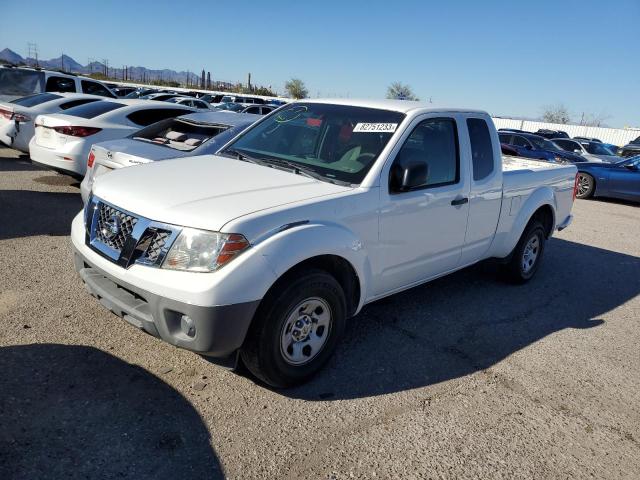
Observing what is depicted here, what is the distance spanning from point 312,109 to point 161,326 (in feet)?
8.05

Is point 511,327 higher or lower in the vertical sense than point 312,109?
lower

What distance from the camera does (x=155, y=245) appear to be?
299 centimetres

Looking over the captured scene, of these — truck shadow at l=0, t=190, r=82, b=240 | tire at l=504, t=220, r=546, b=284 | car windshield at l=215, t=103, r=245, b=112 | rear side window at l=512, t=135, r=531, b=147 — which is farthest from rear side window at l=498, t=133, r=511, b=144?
truck shadow at l=0, t=190, r=82, b=240

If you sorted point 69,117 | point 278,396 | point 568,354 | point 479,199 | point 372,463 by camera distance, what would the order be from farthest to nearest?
A: point 69,117, point 479,199, point 568,354, point 278,396, point 372,463

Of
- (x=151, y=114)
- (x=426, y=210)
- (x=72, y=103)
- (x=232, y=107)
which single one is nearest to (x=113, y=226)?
(x=426, y=210)

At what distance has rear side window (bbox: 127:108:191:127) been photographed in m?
8.78

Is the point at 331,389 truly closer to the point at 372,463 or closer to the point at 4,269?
the point at 372,463

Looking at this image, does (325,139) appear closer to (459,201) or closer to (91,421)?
(459,201)

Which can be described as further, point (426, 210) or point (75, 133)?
point (75, 133)

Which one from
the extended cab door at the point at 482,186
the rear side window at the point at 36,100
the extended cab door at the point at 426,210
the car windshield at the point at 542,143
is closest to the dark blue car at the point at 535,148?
the car windshield at the point at 542,143

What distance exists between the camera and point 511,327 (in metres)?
4.78

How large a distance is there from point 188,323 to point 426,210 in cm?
209

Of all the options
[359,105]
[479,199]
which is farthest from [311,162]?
[479,199]

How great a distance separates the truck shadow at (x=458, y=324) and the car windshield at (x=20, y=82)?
12.4 metres
